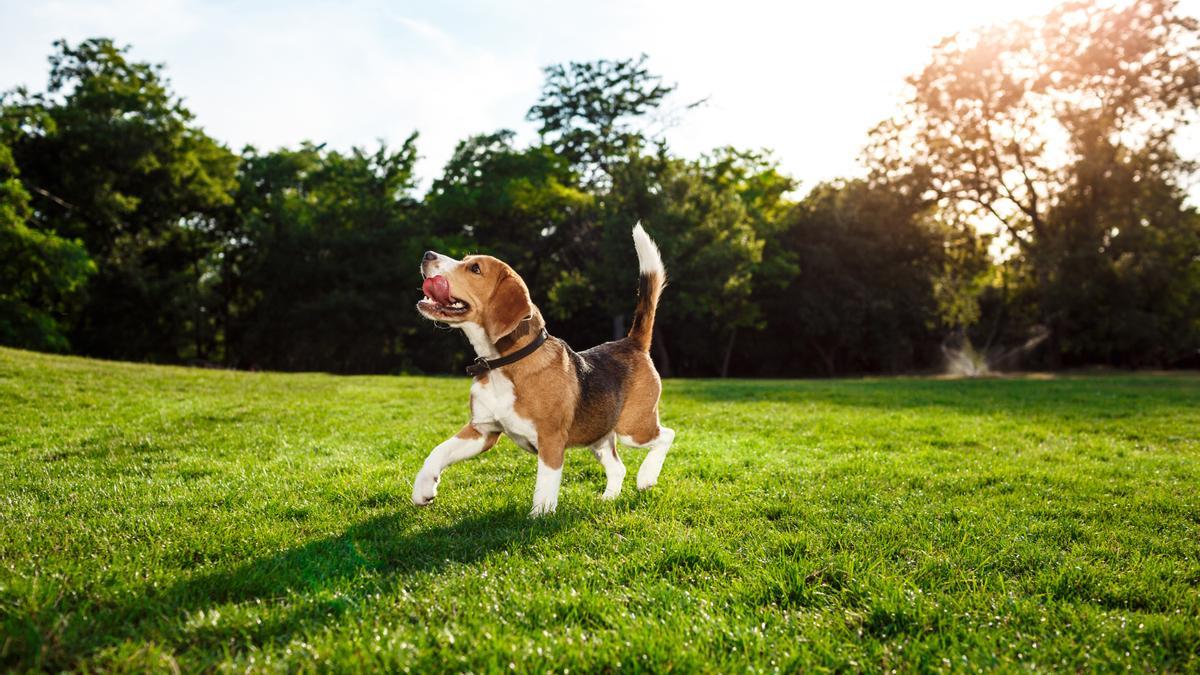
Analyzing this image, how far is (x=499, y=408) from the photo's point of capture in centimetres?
470

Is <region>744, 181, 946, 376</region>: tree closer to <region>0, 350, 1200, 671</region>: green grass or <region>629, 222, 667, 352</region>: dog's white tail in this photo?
<region>0, 350, 1200, 671</region>: green grass

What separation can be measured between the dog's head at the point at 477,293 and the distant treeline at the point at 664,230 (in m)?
23.7

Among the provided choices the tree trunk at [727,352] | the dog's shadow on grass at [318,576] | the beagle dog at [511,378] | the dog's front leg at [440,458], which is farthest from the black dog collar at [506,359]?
the tree trunk at [727,352]

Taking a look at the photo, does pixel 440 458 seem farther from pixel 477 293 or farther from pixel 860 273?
pixel 860 273

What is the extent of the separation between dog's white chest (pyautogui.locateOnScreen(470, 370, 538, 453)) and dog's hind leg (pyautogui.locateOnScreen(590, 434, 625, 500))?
0.88 meters

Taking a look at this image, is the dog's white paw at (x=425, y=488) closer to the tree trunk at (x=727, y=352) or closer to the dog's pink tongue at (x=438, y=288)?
the dog's pink tongue at (x=438, y=288)

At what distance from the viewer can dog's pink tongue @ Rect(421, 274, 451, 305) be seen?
15.1 ft

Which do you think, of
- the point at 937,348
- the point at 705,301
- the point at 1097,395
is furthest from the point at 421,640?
the point at 937,348

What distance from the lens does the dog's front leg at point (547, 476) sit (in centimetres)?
480

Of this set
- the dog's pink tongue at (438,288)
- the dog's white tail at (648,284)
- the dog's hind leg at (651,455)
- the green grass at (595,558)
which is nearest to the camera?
the green grass at (595,558)

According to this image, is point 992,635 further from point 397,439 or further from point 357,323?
point 357,323

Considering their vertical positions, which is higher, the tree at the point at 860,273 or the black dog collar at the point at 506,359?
the tree at the point at 860,273

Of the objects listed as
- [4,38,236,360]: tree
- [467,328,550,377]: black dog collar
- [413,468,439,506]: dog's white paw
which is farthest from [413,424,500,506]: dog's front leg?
[4,38,236,360]: tree

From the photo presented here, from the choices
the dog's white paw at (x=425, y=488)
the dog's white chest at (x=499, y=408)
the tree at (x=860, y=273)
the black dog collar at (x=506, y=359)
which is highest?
the tree at (x=860, y=273)
